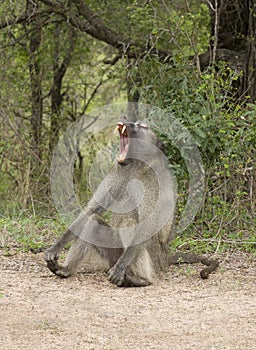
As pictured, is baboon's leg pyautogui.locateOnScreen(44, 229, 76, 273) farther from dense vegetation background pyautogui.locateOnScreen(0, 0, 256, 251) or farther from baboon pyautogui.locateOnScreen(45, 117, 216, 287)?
dense vegetation background pyautogui.locateOnScreen(0, 0, 256, 251)

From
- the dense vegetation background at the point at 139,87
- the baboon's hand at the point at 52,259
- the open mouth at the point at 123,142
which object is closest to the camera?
the baboon's hand at the point at 52,259

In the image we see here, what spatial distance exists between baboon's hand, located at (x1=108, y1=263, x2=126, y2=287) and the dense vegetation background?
1.54 metres

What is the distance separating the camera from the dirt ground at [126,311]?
4.20 metres

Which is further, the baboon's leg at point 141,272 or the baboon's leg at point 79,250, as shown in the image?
the baboon's leg at point 79,250

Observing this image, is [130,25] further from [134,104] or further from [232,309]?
[232,309]

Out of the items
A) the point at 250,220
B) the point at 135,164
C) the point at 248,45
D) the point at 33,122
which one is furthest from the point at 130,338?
the point at 33,122

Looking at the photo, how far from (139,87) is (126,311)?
3.58m

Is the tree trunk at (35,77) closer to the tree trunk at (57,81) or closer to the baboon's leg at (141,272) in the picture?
the tree trunk at (57,81)

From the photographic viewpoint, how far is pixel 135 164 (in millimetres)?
6129

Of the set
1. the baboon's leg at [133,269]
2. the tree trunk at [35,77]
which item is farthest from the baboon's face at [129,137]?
the tree trunk at [35,77]

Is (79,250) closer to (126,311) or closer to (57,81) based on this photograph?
(126,311)

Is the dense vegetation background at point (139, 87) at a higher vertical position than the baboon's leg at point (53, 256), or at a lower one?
higher

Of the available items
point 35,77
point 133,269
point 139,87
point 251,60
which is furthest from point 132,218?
point 35,77

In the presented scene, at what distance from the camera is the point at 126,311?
193 inches
